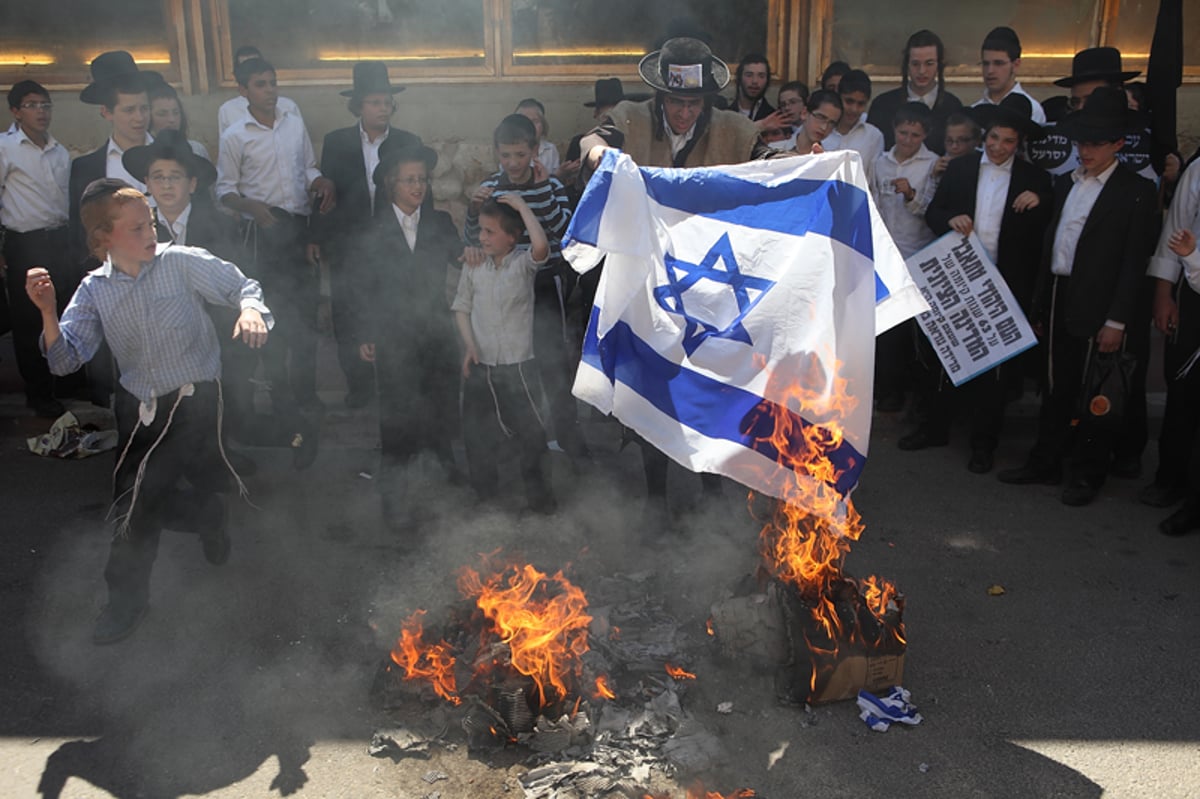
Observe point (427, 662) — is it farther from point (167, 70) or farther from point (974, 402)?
point (167, 70)

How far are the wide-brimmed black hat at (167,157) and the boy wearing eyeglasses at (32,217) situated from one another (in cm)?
104

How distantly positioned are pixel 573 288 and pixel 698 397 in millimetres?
2274

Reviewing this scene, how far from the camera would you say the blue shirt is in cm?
439

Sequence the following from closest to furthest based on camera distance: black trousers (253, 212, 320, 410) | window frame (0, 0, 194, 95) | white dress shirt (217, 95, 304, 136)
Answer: black trousers (253, 212, 320, 410), white dress shirt (217, 95, 304, 136), window frame (0, 0, 194, 95)

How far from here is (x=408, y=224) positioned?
572 cm

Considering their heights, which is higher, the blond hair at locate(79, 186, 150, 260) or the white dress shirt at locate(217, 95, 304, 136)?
the white dress shirt at locate(217, 95, 304, 136)

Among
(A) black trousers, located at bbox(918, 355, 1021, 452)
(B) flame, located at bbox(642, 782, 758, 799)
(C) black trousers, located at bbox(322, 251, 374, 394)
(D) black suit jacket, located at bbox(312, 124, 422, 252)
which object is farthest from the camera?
(A) black trousers, located at bbox(918, 355, 1021, 452)

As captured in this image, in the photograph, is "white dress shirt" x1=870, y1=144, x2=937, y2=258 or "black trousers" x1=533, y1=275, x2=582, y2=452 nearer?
"black trousers" x1=533, y1=275, x2=582, y2=452

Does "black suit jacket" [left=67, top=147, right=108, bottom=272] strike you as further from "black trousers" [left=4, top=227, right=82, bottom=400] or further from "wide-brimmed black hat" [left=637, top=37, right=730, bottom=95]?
"wide-brimmed black hat" [left=637, top=37, right=730, bottom=95]

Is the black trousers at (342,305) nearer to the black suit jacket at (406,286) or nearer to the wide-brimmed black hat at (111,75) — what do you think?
the black suit jacket at (406,286)

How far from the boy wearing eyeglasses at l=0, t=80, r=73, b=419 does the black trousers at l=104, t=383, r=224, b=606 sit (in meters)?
2.87

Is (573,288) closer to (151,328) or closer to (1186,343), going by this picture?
(151,328)

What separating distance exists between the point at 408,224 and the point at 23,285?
3.15 meters

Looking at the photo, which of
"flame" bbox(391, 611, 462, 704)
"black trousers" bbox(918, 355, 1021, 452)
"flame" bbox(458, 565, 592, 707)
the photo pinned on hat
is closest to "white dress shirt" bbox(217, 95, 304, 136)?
the photo pinned on hat
